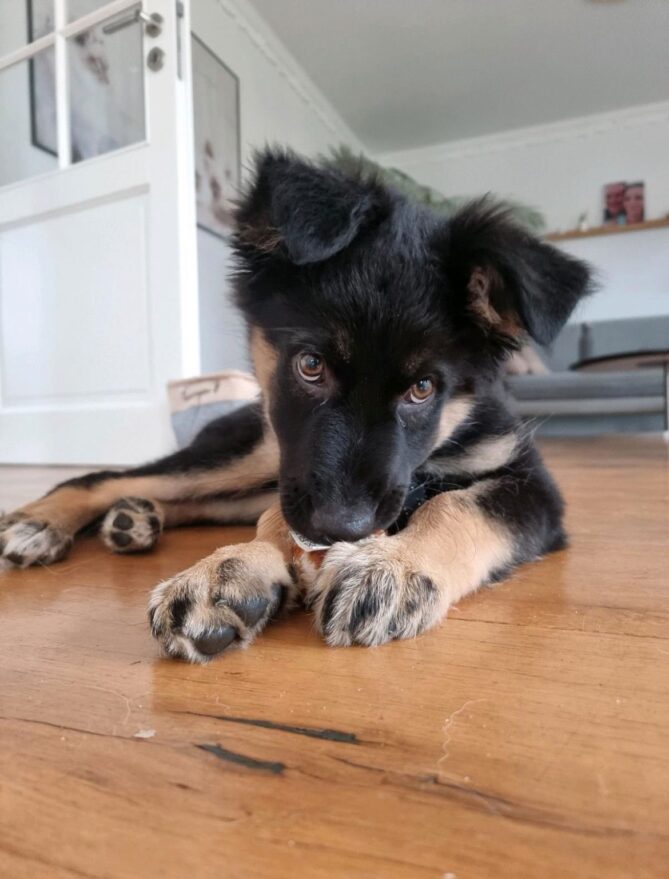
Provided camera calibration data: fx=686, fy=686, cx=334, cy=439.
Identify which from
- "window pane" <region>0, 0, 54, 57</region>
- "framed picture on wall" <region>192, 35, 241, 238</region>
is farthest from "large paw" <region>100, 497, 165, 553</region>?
"framed picture on wall" <region>192, 35, 241, 238</region>

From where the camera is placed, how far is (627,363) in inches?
233

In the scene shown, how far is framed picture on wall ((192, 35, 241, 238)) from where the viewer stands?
586 cm

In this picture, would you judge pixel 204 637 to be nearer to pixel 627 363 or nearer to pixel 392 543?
pixel 392 543

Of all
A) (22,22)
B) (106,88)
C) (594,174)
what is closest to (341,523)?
(106,88)

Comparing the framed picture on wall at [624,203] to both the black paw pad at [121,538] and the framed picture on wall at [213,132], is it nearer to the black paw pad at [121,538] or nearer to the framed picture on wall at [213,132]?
the framed picture on wall at [213,132]

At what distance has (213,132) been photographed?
20.0 feet

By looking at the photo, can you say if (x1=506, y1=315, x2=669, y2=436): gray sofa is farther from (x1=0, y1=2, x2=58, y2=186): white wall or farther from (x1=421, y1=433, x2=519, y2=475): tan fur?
(x1=421, y1=433, x2=519, y2=475): tan fur

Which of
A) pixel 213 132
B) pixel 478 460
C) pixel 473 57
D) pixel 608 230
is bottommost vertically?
pixel 478 460

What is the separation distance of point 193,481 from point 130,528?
15.6 inches

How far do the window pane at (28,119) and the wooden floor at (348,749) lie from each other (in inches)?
164

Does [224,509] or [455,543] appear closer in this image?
[455,543]

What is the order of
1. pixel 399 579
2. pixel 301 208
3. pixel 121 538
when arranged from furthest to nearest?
pixel 121 538
pixel 301 208
pixel 399 579

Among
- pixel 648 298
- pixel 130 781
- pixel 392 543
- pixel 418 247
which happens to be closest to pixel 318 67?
pixel 648 298

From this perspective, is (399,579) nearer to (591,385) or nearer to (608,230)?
(591,385)
